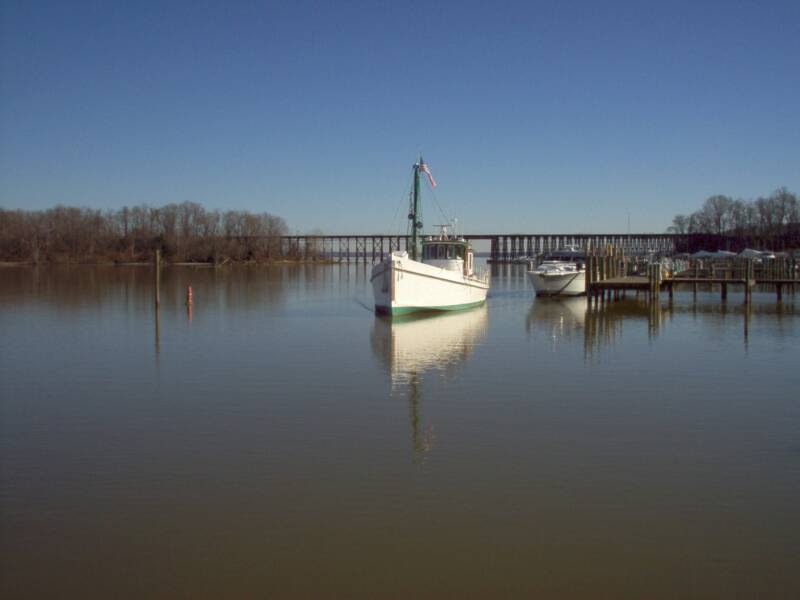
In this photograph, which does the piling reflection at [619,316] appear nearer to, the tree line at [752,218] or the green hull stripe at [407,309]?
the green hull stripe at [407,309]

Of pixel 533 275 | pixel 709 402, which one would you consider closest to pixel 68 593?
pixel 709 402

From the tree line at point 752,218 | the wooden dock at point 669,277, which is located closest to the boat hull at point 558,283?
the wooden dock at point 669,277

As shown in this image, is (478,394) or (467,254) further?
(467,254)

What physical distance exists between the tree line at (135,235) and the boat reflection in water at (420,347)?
87875mm

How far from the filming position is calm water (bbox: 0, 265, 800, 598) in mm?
7582

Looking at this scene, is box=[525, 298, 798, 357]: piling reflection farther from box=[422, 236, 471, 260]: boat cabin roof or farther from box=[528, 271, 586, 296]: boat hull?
box=[422, 236, 471, 260]: boat cabin roof

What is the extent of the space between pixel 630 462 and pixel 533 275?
124 ft

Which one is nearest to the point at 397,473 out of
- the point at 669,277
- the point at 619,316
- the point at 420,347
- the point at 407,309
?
the point at 420,347

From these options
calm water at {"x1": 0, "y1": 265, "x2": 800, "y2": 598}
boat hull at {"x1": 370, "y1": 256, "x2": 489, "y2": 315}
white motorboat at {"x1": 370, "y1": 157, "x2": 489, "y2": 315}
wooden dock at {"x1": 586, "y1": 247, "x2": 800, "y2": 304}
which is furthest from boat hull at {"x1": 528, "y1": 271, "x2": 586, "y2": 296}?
calm water at {"x1": 0, "y1": 265, "x2": 800, "y2": 598}

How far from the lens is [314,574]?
7543 millimetres

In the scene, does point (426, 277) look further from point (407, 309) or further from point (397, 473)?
point (397, 473)

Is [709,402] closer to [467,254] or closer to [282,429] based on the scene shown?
[282,429]

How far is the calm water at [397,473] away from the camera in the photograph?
7.58 meters

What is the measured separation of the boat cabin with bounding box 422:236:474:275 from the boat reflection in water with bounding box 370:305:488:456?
2.41 meters
